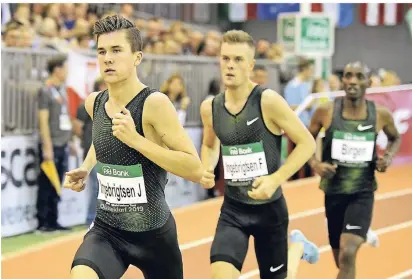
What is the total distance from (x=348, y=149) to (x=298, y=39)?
285 inches

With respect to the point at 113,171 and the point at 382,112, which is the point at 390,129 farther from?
the point at 113,171

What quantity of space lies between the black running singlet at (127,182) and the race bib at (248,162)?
43.9 inches

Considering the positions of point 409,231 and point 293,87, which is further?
point 293,87

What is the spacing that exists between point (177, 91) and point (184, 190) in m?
1.61

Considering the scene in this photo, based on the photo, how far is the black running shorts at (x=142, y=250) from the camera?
4332 millimetres

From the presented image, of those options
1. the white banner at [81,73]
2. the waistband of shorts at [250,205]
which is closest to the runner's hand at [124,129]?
the waistband of shorts at [250,205]

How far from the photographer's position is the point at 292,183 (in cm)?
1349

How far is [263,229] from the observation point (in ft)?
17.9

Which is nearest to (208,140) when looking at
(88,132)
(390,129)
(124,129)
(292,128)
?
(292,128)

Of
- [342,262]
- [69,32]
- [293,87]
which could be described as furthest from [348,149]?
[293,87]

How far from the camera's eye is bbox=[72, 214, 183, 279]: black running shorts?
14.2 feet

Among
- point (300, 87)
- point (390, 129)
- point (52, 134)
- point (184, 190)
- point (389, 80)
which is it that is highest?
point (390, 129)

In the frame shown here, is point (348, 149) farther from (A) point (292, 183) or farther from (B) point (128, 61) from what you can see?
(A) point (292, 183)

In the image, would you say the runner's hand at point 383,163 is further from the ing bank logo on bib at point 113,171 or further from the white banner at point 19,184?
the white banner at point 19,184
